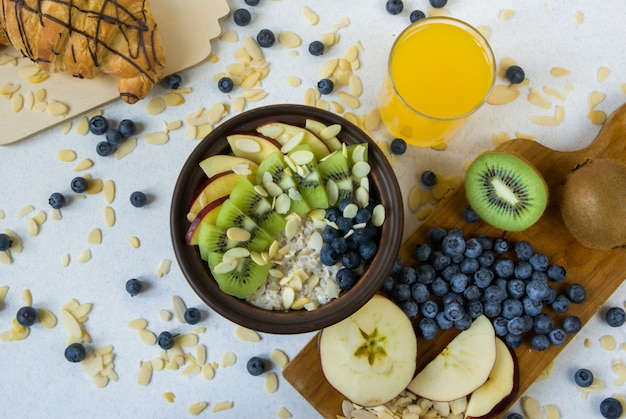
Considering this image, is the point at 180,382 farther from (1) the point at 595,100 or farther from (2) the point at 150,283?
(1) the point at 595,100

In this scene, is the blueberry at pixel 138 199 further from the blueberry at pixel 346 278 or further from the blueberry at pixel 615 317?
the blueberry at pixel 615 317

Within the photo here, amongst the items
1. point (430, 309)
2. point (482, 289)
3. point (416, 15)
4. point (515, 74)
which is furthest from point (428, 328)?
point (416, 15)

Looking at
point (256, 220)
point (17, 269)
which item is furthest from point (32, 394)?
point (256, 220)

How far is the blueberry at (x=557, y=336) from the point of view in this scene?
4.01ft

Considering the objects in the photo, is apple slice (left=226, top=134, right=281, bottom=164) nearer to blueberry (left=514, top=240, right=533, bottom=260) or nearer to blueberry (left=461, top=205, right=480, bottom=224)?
blueberry (left=461, top=205, right=480, bottom=224)

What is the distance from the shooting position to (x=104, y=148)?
1.28m

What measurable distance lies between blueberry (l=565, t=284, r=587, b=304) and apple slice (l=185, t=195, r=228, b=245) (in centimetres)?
75

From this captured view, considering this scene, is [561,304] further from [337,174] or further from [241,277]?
[241,277]

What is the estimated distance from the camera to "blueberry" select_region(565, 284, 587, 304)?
1229 millimetres

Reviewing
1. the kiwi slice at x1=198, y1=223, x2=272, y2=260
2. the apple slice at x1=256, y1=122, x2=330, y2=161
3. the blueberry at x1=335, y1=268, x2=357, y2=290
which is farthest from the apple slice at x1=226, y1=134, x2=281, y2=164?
the blueberry at x1=335, y1=268, x2=357, y2=290

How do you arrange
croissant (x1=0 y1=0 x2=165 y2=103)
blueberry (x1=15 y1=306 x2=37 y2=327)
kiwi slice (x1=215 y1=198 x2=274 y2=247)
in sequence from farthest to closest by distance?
blueberry (x1=15 y1=306 x2=37 y2=327), croissant (x1=0 y1=0 x2=165 y2=103), kiwi slice (x1=215 y1=198 x2=274 y2=247)

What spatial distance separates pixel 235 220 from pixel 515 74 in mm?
725

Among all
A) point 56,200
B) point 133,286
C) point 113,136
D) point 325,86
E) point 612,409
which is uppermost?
point 325,86

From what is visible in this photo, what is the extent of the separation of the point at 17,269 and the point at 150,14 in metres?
0.62
